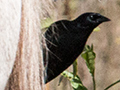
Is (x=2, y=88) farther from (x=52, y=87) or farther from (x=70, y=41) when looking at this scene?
A: (x=52, y=87)

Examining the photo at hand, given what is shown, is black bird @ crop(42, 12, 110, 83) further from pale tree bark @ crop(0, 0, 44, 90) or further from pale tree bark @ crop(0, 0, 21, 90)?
pale tree bark @ crop(0, 0, 21, 90)

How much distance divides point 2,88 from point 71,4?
1.24m

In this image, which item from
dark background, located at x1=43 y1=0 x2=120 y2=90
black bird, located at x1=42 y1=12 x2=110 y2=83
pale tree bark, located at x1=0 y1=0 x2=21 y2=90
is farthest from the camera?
dark background, located at x1=43 y1=0 x2=120 y2=90

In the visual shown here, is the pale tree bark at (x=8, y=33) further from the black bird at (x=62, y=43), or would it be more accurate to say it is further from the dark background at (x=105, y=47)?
the dark background at (x=105, y=47)

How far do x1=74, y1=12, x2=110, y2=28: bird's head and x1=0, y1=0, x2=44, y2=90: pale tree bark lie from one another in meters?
0.22

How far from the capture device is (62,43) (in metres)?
0.76

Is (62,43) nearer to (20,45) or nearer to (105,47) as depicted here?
(20,45)

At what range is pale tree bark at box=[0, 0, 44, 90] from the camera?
18.6 inches

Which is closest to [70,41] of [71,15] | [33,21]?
[33,21]

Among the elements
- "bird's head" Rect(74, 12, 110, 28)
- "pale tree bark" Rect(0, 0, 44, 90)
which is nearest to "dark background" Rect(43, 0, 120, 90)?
"bird's head" Rect(74, 12, 110, 28)

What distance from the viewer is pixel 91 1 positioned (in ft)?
5.73

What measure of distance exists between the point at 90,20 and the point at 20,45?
12.9 inches

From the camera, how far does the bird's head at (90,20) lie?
0.80m

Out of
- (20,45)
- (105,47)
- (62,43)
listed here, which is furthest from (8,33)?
(105,47)
